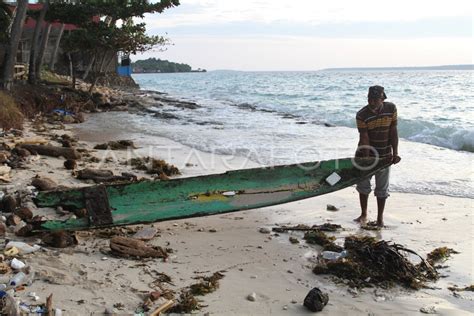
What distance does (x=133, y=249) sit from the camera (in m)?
4.14

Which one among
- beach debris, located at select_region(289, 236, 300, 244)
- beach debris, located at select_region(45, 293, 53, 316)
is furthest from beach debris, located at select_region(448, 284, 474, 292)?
beach debris, located at select_region(45, 293, 53, 316)

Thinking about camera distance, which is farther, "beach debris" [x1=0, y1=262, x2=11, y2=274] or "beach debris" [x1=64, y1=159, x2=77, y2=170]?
"beach debris" [x1=64, y1=159, x2=77, y2=170]

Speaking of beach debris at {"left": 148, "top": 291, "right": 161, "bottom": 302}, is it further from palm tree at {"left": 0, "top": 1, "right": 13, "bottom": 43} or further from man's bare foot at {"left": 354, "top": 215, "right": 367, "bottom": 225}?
palm tree at {"left": 0, "top": 1, "right": 13, "bottom": 43}

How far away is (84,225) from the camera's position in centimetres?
437

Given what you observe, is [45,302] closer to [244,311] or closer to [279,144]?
[244,311]

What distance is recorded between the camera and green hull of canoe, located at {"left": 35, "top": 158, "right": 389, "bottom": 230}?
4.48 metres

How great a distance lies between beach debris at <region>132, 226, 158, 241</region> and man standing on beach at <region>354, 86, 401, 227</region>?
2.34 m

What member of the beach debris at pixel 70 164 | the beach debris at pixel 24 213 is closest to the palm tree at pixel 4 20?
the beach debris at pixel 70 164

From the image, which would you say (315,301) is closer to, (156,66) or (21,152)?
(21,152)

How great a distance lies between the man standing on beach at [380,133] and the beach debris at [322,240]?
86cm

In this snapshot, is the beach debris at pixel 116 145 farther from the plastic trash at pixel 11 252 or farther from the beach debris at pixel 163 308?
the beach debris at pixel 163 308

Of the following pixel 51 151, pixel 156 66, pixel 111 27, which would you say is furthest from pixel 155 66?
pixel 51 151

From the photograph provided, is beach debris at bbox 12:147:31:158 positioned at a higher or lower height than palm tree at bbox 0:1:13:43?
lower

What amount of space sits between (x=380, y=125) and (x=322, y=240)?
57.5 inches
